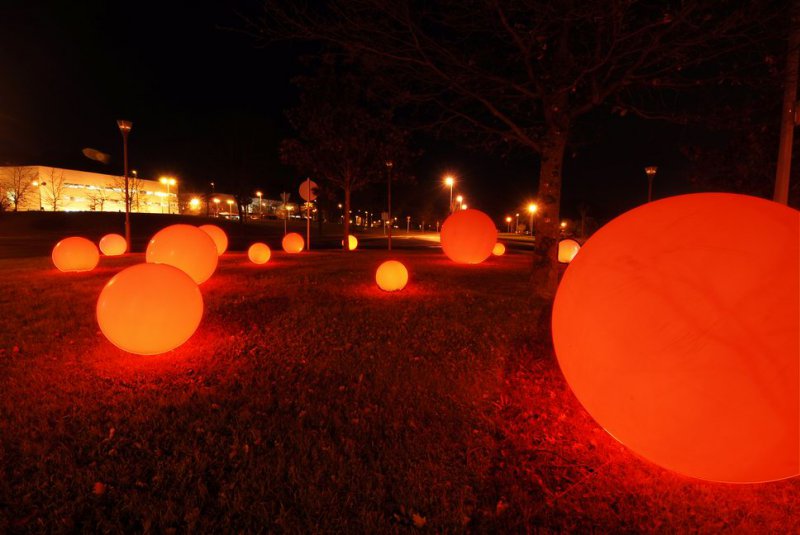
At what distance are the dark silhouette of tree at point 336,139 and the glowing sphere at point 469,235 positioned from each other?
8186mm

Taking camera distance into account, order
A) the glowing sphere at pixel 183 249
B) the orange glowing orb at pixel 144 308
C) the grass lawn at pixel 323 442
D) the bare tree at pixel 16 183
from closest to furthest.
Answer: the grass lawn at pixel 323 442 → the orange glowing orb at pixel 144 308 → the glowing sphere at pixel 183 249 → the bare tree at pixel 16 183

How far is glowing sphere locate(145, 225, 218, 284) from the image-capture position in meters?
8.12

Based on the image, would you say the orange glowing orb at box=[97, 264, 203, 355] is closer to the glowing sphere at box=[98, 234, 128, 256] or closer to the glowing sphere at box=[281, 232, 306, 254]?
the glowing sphere at box=[98, 234, 128, 256]

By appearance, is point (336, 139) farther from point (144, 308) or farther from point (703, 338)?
point (703, 338)

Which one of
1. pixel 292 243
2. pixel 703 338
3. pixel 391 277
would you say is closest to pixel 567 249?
pixel 391 277

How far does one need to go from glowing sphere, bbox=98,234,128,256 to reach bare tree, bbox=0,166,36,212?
40.0 m

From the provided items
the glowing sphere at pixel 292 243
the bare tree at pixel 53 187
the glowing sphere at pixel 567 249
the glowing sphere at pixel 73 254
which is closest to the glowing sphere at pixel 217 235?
the glowing sphere at pixel 73 254

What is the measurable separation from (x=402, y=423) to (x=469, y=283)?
7.53 metres

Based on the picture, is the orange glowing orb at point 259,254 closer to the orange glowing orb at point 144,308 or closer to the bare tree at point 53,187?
the orange glowing orb at point 144,308

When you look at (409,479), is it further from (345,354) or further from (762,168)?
(762,168)

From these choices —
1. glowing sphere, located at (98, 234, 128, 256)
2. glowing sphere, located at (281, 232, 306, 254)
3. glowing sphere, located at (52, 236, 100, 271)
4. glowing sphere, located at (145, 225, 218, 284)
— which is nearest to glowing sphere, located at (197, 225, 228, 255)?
glowing sphere, located at (52, 236, 100, 271)

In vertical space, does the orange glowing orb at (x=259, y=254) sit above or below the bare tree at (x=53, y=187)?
below

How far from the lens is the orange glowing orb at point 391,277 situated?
386 inches

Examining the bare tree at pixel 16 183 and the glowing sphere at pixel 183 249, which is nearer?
the glowing sphere at pixel 183 249
